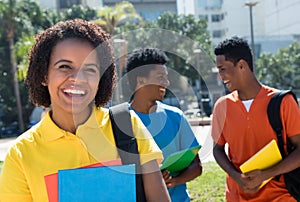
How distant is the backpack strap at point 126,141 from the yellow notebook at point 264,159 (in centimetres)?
102

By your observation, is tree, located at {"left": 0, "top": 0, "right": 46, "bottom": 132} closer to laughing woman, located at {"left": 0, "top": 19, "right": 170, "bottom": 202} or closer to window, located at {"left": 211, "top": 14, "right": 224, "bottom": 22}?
laughing woman, located at {"left": 0, "top": 19, "right": 170, "bottom": 202}

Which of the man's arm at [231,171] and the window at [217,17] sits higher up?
the window at [217,17]

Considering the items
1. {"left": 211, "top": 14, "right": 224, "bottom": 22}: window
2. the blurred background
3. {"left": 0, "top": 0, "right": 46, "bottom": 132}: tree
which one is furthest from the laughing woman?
{"left": 211, "top": 14, "right": 224, "bottom": 22}: window

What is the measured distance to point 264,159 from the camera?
2336 mm

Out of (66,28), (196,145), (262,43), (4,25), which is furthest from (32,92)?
(262,43)

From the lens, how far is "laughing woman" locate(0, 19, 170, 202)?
54.9 inches

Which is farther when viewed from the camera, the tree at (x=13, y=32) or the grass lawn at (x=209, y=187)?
the tree at (x=13, y=32)

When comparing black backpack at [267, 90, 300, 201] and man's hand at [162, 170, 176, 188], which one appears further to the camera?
black backpack at [267, 90, 300, 201]

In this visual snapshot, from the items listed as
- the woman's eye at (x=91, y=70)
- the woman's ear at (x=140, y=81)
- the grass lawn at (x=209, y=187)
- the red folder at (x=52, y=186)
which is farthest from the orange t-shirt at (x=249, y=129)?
the grass lawn at (x=209, y=187)

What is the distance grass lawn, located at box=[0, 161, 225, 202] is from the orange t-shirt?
300 centimetres

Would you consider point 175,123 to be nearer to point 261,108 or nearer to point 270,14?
point 261,108

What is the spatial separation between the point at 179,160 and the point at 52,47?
3.42 ft

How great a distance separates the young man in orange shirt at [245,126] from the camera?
2.41 m

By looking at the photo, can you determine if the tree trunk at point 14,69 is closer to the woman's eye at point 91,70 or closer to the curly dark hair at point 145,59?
the curly dark hair at point 145,59
